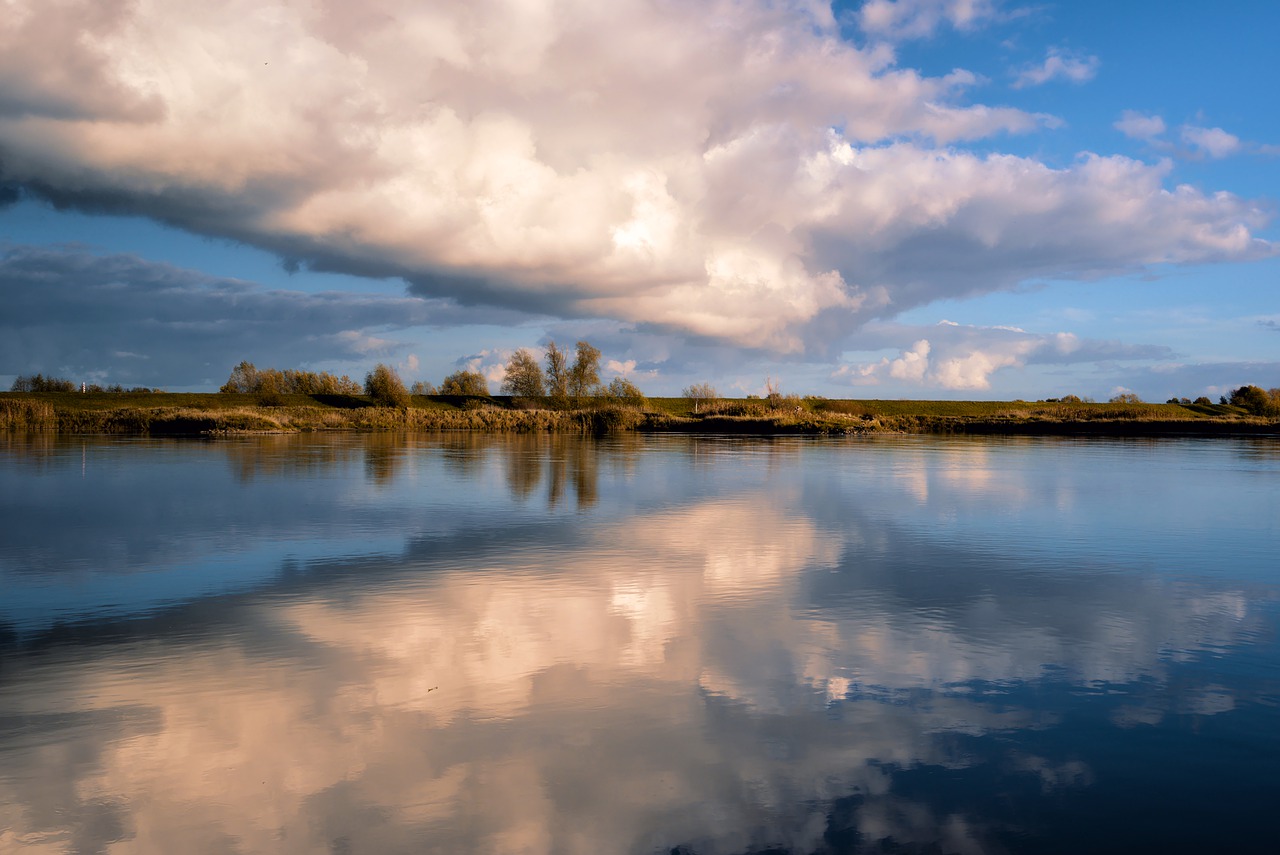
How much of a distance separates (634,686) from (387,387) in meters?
76.3

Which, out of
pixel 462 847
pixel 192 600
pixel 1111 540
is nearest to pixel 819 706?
pixel 462 847

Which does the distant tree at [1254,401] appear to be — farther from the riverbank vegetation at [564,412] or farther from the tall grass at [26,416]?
the tall grass at [26,416]

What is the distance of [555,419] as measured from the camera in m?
60.7

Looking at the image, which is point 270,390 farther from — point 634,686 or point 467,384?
point 634,686

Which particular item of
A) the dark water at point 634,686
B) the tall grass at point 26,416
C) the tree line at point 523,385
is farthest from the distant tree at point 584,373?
the dark water at point 634,686

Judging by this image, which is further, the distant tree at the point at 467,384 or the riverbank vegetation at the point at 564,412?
the distant tree at the point at 467,384

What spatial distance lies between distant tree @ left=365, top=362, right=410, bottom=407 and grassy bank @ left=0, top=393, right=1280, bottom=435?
858cm

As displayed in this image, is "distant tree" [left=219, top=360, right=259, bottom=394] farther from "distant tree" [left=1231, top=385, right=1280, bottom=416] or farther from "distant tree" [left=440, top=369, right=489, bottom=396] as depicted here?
"distant tree" [left=1231, top=385, right=1280, bottom=416]

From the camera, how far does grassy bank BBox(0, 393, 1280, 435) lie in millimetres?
50969

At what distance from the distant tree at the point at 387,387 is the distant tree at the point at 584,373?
53.3 feet

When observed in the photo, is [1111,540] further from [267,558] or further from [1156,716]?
[267,558]

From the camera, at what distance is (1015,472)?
81.5 feet

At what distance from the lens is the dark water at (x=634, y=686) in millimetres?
4340

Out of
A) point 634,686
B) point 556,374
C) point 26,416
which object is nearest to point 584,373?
point 556,374
